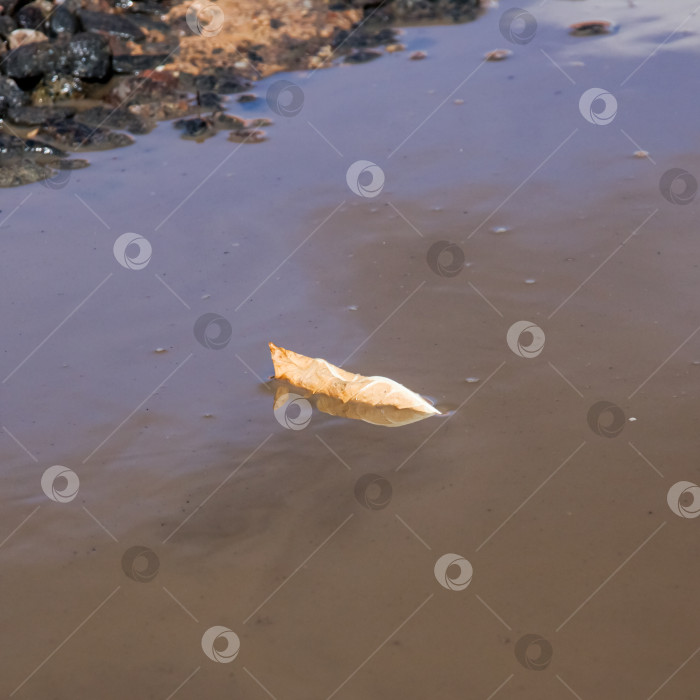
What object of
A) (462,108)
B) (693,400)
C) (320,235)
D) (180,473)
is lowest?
(180,473)

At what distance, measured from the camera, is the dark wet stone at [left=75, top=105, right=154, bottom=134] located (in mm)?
5531

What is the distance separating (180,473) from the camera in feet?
9.73

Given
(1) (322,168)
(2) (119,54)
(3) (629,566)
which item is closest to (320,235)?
(1) (322,168)

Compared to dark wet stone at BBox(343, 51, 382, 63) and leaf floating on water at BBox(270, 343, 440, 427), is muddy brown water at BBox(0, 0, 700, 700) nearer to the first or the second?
leaf floating on water at BBox(270, 343, 440, 427)

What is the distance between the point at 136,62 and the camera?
6254 millimetres

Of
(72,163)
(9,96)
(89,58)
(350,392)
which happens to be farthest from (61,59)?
(350,392)

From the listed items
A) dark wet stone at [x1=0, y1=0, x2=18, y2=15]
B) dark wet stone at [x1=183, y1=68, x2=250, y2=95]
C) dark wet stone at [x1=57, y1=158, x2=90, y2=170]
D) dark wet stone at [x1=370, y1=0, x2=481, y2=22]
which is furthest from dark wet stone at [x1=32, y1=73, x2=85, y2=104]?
dark wet stone at [x1=370, y1=0, x2=481, y2=22]

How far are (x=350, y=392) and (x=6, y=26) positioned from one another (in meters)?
4.61

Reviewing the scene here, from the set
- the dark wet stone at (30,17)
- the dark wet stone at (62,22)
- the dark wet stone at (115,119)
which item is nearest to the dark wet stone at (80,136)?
the dark wet stone at (115,119)

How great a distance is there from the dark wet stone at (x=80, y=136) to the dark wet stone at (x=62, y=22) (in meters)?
1.16

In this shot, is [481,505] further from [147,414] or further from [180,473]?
[147,414]

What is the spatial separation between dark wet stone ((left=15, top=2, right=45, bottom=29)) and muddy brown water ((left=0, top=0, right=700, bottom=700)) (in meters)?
1.98

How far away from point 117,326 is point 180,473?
3.32 feet

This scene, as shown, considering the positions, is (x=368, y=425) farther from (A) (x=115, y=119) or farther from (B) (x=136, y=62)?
(B) (x=136, y=62)
